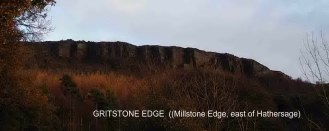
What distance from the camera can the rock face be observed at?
63.9m

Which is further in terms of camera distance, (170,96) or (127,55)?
(127,55)

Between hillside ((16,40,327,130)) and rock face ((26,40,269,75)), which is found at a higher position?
rock face ((26,40,269,75))

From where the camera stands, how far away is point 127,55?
6762 centimetres

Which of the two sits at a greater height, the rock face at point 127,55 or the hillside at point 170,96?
the rock face at point 127,55

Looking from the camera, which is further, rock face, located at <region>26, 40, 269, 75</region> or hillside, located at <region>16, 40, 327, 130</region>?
rock face, located at <region>26, 40, 269, 75</region>

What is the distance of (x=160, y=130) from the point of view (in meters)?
26.5

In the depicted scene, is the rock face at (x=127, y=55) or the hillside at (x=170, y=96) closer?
the hillside at (x=170, y=96)

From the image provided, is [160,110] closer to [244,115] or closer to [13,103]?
[244,115]

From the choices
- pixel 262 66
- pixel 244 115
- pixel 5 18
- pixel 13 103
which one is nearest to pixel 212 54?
pixel 262 66

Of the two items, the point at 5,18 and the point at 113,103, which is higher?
the point at 5,18

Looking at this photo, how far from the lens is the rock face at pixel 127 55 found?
63.9 meters

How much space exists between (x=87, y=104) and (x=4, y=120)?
11025 millimetres

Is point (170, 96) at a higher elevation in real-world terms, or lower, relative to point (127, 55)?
lower

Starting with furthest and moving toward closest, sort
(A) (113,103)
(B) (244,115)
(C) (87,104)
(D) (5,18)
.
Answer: (C) (87,104) → (A) (113,103) → (B) (244,115) → (D) (5,18)
